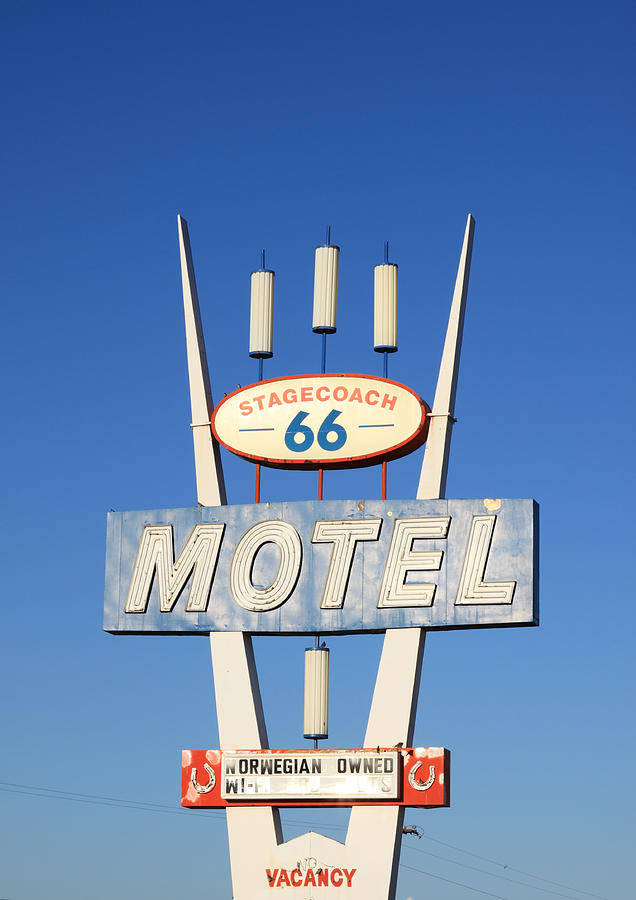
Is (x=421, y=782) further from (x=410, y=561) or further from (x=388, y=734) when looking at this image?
(x=410, y=561)

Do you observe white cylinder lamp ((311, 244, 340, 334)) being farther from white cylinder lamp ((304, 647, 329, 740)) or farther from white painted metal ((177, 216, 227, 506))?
white cylinder lamp ((304, 647, 329, 740))

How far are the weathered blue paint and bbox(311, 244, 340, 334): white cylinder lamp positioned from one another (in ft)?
13.5

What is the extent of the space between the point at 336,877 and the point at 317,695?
378cm

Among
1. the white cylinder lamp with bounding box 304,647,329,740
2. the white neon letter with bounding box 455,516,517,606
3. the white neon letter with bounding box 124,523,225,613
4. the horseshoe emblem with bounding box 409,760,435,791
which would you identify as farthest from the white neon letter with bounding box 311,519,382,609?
the horseshoe emblem with bounding box 409,760,435,791

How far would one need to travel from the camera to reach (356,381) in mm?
42500

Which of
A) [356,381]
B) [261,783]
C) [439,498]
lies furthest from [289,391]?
[261,783]

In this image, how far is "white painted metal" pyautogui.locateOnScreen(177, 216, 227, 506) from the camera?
43.4 m

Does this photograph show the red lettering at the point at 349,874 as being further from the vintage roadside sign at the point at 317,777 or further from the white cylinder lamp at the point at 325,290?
the white cylinder lamp at the point at 325,290

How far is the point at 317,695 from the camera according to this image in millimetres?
41406

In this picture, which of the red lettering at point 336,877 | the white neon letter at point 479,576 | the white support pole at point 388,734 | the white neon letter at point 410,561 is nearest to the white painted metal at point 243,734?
the red lettering at point 336,877

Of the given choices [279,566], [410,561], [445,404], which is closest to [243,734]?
[279,566]

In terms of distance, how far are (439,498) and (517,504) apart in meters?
1.69

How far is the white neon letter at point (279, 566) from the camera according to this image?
4194 cm

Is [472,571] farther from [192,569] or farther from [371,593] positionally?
[192,569]
